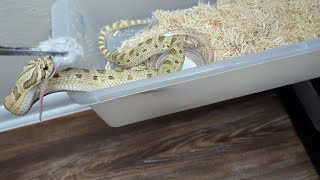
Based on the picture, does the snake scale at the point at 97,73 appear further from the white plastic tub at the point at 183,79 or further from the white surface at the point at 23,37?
the white surface at the point at 23,37

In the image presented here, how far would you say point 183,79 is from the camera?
101 cm

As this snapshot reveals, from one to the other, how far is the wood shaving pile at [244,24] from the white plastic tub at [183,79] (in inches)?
8.1

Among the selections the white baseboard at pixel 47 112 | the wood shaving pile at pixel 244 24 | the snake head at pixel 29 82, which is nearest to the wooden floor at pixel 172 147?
the white baseboard at pixel 47 112

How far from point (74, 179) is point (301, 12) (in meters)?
1.06

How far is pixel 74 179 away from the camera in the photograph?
141 cm

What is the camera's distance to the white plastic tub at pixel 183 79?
101 cm

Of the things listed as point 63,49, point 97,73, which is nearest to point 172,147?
point 97,73

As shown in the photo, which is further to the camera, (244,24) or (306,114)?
(244,24)

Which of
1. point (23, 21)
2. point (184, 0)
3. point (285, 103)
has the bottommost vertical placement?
point (285, 103)

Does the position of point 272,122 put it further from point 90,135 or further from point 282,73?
point 90,135

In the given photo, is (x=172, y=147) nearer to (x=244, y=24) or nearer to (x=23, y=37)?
(x=244, y=24)

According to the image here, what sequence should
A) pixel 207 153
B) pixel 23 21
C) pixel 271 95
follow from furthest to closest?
pixel 271 95, pixel 207 153, pixel 23 21

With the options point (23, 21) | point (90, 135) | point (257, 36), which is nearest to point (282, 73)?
point (257, 36)

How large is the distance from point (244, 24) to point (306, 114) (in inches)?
15.9
